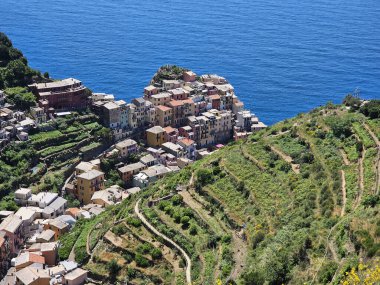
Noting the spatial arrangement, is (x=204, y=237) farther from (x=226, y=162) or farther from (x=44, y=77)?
(x=44, y=77)

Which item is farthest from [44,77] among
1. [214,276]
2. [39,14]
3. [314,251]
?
[39,14]

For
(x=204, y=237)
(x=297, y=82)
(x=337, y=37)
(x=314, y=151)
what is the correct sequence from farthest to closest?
(x=337, y=37) < (x=297, y=82) < (x=314, y=151) < (x=204, y=237)

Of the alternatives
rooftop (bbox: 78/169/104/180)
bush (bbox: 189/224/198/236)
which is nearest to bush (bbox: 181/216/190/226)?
bush (bbox: 189/224/198/236)

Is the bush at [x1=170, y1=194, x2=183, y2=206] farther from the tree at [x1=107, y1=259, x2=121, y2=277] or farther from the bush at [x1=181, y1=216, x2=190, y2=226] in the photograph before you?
the tree at [x1=107, y1=259, x2=121, y2=277]

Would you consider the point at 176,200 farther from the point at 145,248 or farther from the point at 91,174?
the point at 91,174

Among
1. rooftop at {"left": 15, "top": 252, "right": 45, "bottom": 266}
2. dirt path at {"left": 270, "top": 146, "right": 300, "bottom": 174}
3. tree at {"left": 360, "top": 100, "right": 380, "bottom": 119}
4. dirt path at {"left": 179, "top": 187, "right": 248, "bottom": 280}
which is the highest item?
tree at {"left": 360, "top": 100, "right": 380, "bottom": 119}

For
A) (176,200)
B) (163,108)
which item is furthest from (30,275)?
(163,108)
